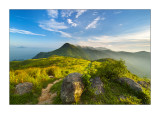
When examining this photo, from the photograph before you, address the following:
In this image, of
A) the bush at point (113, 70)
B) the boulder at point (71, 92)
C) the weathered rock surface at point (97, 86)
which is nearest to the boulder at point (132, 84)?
the bush at point (113, 70)

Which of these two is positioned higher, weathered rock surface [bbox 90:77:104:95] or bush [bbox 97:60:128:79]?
bush [bbox 97:60:128:79]

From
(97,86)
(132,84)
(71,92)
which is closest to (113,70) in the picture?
(132,84)

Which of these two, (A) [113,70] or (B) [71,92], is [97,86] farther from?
(A) [113,70]

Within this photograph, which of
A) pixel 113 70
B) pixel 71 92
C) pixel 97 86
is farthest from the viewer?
pixel 113 70

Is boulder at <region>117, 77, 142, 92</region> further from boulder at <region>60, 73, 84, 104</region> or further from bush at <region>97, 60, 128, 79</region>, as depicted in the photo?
boulder at <region>60, 73, 84, 104</region>

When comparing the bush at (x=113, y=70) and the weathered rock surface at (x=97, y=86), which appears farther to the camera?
the bush at (x=113, y=70)

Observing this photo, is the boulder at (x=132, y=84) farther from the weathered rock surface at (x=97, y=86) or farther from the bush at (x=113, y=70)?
the weathered rock surface at (x=97, y=86)

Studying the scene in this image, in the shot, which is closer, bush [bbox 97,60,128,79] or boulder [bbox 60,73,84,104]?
boulder [bbox 60,73,84,104]

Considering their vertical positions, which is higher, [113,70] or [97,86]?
[113,70]

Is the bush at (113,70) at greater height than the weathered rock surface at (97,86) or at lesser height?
greater

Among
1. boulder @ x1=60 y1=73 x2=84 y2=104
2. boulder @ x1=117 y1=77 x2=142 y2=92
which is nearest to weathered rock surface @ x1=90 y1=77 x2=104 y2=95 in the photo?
boulder @ x1=60 y1=73 x2=84 y2=104

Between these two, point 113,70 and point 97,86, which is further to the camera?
point 113,70

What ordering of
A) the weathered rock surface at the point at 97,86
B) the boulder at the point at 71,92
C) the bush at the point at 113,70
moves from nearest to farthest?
the boulder at the point at 71,92, the weathered rock surface at the point at 97,86, the bush at the point at 113,70
